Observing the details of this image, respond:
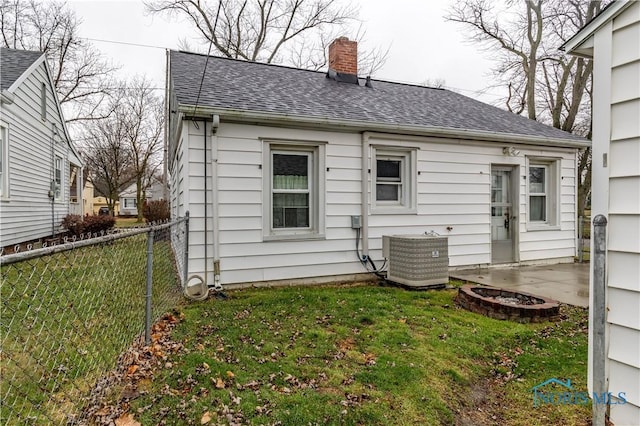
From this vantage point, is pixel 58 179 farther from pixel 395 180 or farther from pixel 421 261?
pixel 421 261

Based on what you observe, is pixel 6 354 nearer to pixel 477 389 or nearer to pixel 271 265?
pixel 271 265

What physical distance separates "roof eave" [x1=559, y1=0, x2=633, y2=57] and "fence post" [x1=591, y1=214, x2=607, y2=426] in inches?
52.9

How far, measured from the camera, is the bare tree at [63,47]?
1897cm

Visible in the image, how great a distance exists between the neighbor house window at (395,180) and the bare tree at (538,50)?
A: 40.2 ft

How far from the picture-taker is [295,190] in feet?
21.2

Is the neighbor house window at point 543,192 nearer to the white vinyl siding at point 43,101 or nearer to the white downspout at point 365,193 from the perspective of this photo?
the white downspout at point 365,193

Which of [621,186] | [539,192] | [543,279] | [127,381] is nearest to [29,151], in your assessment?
[127,381]

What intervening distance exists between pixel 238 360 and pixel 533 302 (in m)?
3.99

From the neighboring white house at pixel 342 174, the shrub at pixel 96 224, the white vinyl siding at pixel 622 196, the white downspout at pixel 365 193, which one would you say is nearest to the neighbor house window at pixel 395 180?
the neighboring white house at pixel 342 174

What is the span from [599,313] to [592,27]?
6.32ft

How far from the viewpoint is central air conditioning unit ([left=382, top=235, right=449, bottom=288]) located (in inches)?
236

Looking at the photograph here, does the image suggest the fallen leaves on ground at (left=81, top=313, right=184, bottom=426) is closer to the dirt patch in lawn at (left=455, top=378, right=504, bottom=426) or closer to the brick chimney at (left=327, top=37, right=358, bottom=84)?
the dirt patch in lawn at (left=455, top=378, right=504, bottom=426)

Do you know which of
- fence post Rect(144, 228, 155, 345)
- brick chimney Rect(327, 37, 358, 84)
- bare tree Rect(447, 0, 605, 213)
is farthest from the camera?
bare tree Rect(447, 0, 605, 213)

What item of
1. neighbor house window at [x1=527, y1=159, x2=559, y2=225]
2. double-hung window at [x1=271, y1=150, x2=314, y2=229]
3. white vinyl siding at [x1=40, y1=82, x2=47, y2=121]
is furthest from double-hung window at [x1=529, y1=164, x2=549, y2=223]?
white vinyl siding at [x1=40, y1=82, x2=47, y2=121]
